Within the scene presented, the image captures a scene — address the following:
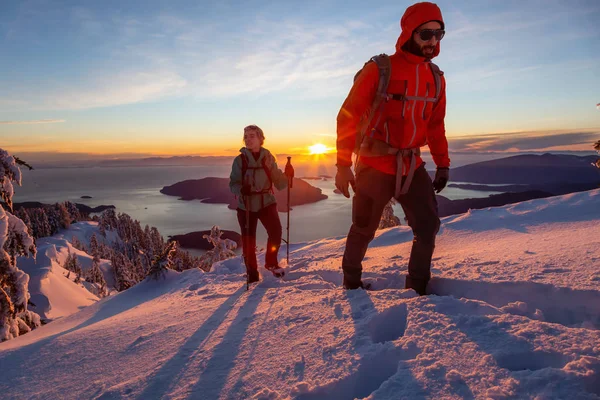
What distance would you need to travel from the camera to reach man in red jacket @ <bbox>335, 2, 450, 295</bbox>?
2.79m

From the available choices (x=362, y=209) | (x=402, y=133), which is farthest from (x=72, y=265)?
(x=402, y=133)

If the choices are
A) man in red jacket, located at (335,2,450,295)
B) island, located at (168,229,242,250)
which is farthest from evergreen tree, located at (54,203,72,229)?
man in red jacket, located at (335,2,450,295)

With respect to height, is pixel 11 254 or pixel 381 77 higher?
pixel 381 77

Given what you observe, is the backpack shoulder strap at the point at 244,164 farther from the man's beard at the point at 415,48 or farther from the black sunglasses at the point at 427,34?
the black sunglasses at the point at 427,34

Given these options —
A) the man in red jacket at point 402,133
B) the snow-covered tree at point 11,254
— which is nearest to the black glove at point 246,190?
the man in red jacket at point 402,133

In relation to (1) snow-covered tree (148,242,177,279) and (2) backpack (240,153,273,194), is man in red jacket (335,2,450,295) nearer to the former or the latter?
(2) backpack (240,153,273,194)

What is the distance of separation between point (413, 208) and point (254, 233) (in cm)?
257

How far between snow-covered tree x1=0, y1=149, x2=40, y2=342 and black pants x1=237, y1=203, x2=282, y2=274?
5.08 metres

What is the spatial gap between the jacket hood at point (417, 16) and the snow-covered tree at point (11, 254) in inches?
305

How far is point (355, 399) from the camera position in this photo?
5.00 ft

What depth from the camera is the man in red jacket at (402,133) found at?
2787mm

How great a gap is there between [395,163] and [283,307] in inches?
67.4

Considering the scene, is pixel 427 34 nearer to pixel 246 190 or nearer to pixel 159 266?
pixel 246 190

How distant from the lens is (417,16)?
271 cm
